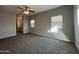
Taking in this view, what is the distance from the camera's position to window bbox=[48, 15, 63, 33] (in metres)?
4.77

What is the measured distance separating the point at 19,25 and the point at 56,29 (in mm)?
5558

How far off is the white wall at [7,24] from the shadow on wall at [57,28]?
10.5ft

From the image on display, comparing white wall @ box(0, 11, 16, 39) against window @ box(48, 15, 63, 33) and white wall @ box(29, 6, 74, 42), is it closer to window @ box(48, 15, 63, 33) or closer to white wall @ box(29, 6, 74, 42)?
white wall @ box(29, 6, 74, 42)

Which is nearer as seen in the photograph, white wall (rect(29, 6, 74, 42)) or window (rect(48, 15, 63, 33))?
white wall (rect(29, 6, 74, 42))

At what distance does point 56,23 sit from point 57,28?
14.8 inches

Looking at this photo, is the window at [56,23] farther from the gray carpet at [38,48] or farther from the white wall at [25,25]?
the white wall at [25,25]

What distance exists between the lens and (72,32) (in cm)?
405

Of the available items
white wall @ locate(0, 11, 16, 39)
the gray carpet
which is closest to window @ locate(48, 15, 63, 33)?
the gray carpet

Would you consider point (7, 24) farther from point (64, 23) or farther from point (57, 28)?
point (64, 23)

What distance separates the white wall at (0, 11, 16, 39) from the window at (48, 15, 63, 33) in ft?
11.0

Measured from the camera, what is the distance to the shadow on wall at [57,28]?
→ 4.60 m
